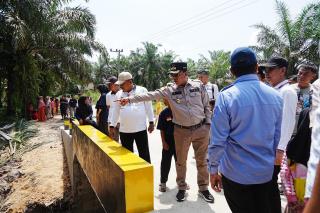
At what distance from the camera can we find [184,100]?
425cm

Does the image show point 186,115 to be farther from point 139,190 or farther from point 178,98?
point 139,190

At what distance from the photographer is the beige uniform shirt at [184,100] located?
13.9 ft

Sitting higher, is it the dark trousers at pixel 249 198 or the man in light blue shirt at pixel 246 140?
the man in light blue shirt at pixel 246 140

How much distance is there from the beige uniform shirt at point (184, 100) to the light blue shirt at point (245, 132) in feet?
5.39

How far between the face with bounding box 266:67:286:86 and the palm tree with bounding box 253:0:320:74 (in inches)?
520

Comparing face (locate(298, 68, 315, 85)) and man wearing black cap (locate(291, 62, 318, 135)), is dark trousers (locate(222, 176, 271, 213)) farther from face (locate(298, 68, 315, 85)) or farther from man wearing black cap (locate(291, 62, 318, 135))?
face (locate(298, 68, 315, 85))

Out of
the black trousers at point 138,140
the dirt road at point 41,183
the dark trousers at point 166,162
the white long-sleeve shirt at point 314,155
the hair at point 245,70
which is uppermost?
the hair at point 245,70

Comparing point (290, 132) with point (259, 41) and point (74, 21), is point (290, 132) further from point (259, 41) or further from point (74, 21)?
point (259, 41)

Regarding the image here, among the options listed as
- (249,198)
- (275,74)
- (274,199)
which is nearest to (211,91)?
(275,74)

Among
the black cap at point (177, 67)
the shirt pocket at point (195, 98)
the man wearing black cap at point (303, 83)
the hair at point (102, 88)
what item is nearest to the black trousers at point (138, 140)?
the shirt pocket at point (195, 98)

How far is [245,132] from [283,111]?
108 cm

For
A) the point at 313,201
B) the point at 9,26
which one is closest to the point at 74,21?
the point at 9,26

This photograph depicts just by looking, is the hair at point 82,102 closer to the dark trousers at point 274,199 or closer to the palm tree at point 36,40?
the dark trousers at point 274,199

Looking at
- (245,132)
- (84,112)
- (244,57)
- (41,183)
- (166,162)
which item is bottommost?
(41,183)
